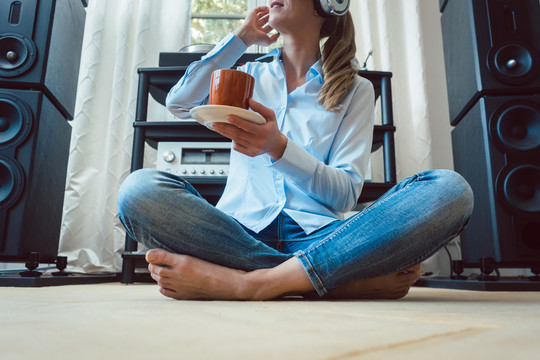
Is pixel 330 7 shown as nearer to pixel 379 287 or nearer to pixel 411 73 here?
pixel 379 287

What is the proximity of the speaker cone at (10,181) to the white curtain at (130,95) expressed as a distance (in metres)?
0.57

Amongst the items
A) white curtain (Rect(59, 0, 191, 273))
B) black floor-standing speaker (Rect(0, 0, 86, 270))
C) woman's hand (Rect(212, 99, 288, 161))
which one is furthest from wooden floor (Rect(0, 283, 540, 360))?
white curtain (Rect(59, 0, 191, 273))

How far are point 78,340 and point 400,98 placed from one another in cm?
187

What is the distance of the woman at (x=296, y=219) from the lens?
2.43ft

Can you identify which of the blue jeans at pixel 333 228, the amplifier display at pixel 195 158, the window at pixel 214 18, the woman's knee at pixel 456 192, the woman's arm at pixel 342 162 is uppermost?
the window at pixel 214 18

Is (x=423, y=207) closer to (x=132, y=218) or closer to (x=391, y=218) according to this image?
(x=391, y=218)

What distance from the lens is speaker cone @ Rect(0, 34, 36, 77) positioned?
1.25m

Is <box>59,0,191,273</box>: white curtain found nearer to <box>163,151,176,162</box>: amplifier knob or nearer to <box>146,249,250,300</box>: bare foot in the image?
<box>163,151,176,162</box>: amplifier knob

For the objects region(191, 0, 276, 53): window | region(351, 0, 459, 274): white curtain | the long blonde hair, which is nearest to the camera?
the long blonde hair

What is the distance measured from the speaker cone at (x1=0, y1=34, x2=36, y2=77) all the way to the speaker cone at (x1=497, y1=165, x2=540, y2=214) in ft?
4.49

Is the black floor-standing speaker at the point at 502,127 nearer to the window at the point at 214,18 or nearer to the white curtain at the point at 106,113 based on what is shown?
the window at the point at 214,18

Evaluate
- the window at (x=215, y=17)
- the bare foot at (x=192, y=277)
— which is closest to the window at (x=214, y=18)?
the window at (x=215, y=17)

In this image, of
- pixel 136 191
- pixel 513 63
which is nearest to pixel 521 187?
pixel 513 63

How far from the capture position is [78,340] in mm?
337
